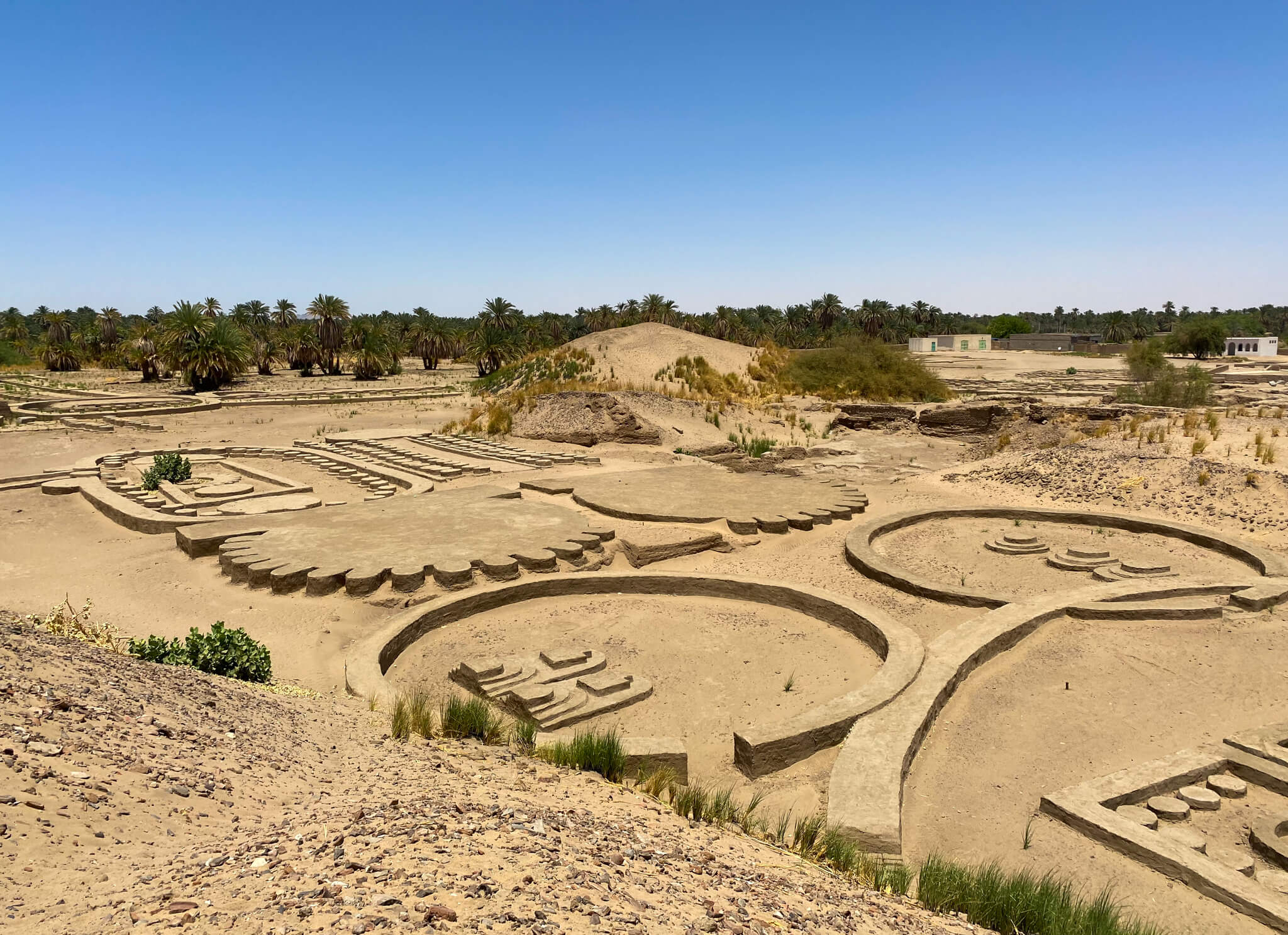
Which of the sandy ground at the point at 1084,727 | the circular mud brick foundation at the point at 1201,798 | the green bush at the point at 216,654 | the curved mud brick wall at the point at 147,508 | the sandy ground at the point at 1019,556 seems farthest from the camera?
the curved mud brick wall at the point at 147,508

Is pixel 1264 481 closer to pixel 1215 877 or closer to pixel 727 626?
pixel 727 626

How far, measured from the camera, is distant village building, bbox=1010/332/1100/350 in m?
84.7

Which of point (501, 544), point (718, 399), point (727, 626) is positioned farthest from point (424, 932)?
point (718, 399)

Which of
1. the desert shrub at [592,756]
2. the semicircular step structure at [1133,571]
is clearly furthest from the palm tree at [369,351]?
the desert shrub at [592,756]

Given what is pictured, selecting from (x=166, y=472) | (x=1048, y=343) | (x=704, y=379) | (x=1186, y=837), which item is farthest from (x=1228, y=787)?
(x=1048, y=343)

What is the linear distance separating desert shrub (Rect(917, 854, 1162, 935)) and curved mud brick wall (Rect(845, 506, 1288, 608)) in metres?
5.50

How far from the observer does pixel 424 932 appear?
2664 mm

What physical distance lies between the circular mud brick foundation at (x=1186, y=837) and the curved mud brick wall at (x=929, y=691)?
1685 millimetres

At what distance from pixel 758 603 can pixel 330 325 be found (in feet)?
166

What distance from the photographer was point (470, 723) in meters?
6.10

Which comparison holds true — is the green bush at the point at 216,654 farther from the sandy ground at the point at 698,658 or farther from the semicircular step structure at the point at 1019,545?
the semicircular step structure at the point at 1019,545

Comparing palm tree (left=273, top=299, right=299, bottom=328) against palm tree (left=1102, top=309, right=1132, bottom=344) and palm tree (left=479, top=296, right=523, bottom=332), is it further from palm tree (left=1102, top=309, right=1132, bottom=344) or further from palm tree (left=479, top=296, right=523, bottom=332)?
palm tree (left=1102, top=309, right=1132, bottom=344)

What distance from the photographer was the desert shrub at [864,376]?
99.9 ft

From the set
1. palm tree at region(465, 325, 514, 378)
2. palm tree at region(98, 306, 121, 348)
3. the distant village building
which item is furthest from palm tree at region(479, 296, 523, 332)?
the distant village building
